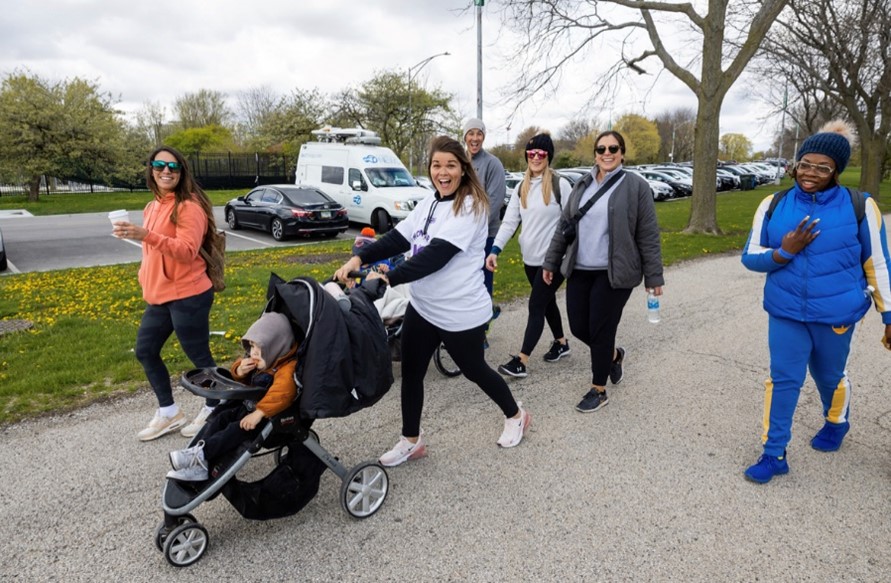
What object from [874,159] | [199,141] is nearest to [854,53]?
[874,159]

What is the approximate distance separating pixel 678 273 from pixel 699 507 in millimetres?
7364

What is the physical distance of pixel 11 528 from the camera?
2.99 metres

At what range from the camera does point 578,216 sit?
434 centimetres

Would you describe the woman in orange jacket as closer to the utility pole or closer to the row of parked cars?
the utility pole

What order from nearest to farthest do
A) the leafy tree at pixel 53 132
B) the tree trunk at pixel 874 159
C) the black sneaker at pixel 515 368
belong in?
the black sneaker at pixel 515 368
the tree trunk at pixel 874 159
the leafy tree at pixel 53 132

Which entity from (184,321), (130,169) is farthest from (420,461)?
(130,169)

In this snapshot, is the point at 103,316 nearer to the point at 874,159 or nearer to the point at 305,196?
the point at 305,196

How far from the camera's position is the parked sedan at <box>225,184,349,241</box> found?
49.2ft

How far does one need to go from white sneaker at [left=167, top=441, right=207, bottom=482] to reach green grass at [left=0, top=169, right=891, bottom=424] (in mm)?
2392

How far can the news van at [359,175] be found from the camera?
16.2 meters

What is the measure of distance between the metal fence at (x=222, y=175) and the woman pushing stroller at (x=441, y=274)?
3448 centimetres

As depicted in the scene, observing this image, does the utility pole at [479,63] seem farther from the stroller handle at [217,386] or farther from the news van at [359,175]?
the stroller handle at [217,386]

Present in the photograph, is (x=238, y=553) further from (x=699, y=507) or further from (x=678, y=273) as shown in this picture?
(x=678, y=273)

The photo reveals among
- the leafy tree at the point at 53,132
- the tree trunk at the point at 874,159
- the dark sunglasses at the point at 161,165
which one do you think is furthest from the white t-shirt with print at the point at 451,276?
the leafy tree at the point at 53,132
